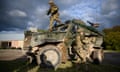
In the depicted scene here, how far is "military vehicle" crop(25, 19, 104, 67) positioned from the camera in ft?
29.7

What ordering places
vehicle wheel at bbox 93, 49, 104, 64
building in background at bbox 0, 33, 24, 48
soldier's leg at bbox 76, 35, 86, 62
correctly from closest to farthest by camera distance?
1. soldier's leg at bbox 76, 35, 86, 62
2. vehicle wheel at bbox 93, 49, 104, 64
3. building in background at bbox 0, 33, 24, 48

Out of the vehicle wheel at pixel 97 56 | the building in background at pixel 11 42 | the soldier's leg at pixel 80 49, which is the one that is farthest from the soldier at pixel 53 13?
the building in background at pixel 11 42

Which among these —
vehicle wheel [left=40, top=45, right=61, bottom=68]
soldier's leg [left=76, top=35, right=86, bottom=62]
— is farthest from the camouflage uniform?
soldier's leg [left=76, top=35, right=86, bottom=62]

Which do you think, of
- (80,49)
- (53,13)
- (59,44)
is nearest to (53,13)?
(53,13)

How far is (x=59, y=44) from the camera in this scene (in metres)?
9.97

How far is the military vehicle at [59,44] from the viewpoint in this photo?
Result: 9.05 meters

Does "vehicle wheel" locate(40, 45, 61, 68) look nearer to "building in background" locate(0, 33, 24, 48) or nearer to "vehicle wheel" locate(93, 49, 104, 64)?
"vehicle wheel" locate(93, 49, 104, 64)

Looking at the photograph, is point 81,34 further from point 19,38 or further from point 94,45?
point 19,38

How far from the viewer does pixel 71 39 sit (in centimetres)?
1005

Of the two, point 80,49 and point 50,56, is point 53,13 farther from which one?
point 80,49

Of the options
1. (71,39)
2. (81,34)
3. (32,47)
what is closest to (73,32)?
(71,39)

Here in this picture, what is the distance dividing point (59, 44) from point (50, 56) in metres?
0.79

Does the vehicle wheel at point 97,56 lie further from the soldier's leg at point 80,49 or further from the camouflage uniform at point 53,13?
the camouflage uniform at point 53,13

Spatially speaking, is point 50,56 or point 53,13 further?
point 53,13
